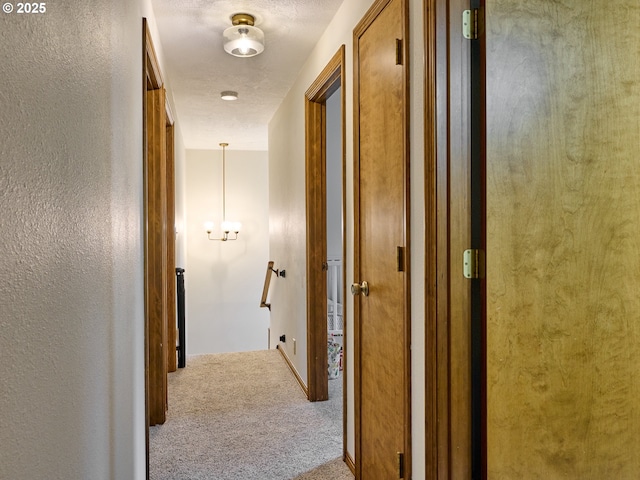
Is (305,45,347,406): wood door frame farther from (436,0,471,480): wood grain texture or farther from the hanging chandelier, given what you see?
the hanging chandelier

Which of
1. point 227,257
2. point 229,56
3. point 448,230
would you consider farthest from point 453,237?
point 227,257

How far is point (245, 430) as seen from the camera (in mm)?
2689

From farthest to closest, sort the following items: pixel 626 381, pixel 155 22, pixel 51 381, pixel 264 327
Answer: pixel 264 327
pixel 155 22
pixel 626 381
pixel 51 381

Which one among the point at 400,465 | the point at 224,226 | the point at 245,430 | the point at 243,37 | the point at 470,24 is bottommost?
the point at 245,430

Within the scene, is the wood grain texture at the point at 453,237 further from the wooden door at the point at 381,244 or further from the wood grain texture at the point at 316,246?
the wood grain texture at the point at 316,246

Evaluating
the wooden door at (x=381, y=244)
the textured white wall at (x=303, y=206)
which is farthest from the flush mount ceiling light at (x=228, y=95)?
the wooden door at (x=381, y=244)

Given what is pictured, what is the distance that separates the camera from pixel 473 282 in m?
1.45

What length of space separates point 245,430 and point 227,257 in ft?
12.7

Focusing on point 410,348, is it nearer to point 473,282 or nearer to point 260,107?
point 473,282

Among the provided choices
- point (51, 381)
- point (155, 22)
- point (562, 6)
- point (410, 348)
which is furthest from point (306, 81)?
point (51, 381)

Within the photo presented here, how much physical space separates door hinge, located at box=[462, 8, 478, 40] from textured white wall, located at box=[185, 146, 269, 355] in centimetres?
517

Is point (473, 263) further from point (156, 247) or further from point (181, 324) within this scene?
point (181, 324)

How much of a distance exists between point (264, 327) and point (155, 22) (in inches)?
185

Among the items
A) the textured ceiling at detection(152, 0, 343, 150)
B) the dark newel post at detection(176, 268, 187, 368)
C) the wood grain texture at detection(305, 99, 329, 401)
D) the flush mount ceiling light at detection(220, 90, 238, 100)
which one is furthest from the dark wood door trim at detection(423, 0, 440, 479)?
the dark newel post at detection(176, 268, 187, 368)
